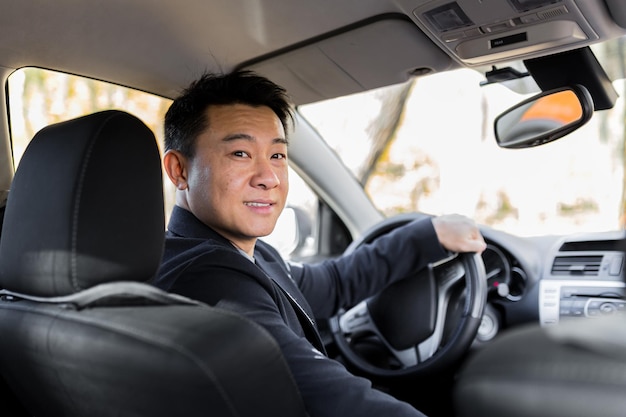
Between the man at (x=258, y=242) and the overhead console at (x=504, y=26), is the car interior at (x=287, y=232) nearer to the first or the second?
the overhead console at (x=504, y=26)

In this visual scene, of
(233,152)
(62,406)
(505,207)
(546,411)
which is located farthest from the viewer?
(505,207)

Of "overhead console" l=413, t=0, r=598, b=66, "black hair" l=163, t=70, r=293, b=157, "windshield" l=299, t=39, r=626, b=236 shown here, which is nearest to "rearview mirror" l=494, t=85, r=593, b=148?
"overhead console" l=413, t=0, r=598, b=66

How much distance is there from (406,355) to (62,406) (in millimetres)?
1636

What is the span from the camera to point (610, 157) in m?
9.47

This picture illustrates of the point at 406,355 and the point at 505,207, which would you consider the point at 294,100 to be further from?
the point at 505,207

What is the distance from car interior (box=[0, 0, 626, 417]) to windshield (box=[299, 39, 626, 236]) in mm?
5758

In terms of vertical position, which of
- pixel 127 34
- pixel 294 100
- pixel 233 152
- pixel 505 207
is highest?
pixel 127 34

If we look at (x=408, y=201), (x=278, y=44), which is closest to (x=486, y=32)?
(x=278, y=44)

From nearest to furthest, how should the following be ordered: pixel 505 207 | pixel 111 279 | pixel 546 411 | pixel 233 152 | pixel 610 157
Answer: pixel 546 411, pixel 111 279, pixel 233 152, pixel 610 157, pixel 505 207

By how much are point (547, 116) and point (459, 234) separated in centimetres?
57

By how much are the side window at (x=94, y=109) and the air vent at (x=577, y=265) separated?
4.03ft

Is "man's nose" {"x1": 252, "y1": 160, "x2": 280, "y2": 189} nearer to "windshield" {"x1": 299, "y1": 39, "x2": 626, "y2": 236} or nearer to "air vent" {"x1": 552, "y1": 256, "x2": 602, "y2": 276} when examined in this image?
"air vent" {"x1": 552, "y1": 256, "x2": 602, "y2": 276}

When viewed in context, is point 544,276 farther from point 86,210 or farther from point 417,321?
point 86,210

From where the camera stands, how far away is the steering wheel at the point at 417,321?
274cm
